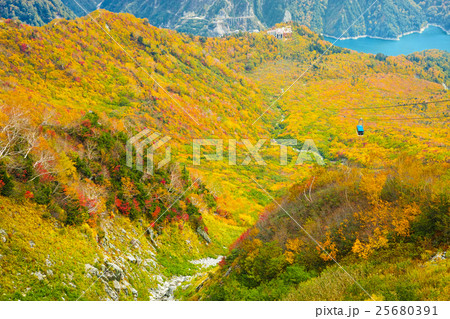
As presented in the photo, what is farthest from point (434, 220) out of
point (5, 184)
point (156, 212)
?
point (5, 184)

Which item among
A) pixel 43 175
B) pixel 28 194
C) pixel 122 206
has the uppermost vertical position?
pixel 43 175

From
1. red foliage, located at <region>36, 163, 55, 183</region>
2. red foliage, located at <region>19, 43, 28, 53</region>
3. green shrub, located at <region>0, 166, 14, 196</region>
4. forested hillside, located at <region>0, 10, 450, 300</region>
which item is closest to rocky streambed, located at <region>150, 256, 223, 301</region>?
forested hillside, located at <region>0, 10, 450, 300</region>

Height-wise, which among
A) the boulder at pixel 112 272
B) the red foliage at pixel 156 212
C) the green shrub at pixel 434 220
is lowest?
the red foliage at pixel 156 212

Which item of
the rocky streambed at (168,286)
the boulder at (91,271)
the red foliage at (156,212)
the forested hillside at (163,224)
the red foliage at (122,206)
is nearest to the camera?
the forested hillside at (163,224)

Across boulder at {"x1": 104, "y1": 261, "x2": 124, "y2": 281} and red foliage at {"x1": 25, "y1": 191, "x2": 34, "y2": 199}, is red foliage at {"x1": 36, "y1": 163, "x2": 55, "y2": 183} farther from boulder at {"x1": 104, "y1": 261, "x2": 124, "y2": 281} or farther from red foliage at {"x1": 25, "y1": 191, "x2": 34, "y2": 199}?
boulder at {"x1": 104, "y1": 261, "x2": 124, "y2": 281}

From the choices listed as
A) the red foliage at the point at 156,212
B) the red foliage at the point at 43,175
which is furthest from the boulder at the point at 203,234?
the red foliage at the point at 43,175

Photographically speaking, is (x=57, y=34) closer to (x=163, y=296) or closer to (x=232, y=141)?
(x=232, y=141)

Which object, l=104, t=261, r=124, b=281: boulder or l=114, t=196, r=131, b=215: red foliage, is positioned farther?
l=114, t=196, r=131, b=215: red foliage

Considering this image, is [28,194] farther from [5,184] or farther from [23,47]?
[23,47]

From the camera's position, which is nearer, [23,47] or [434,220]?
[434,220]

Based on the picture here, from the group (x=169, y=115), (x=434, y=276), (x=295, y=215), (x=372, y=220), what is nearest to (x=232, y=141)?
(x=169, y=115)

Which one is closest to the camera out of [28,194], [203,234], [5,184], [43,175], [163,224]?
[5,184]

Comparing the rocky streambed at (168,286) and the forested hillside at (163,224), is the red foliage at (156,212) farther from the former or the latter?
the rocky streambed at (168,286)
